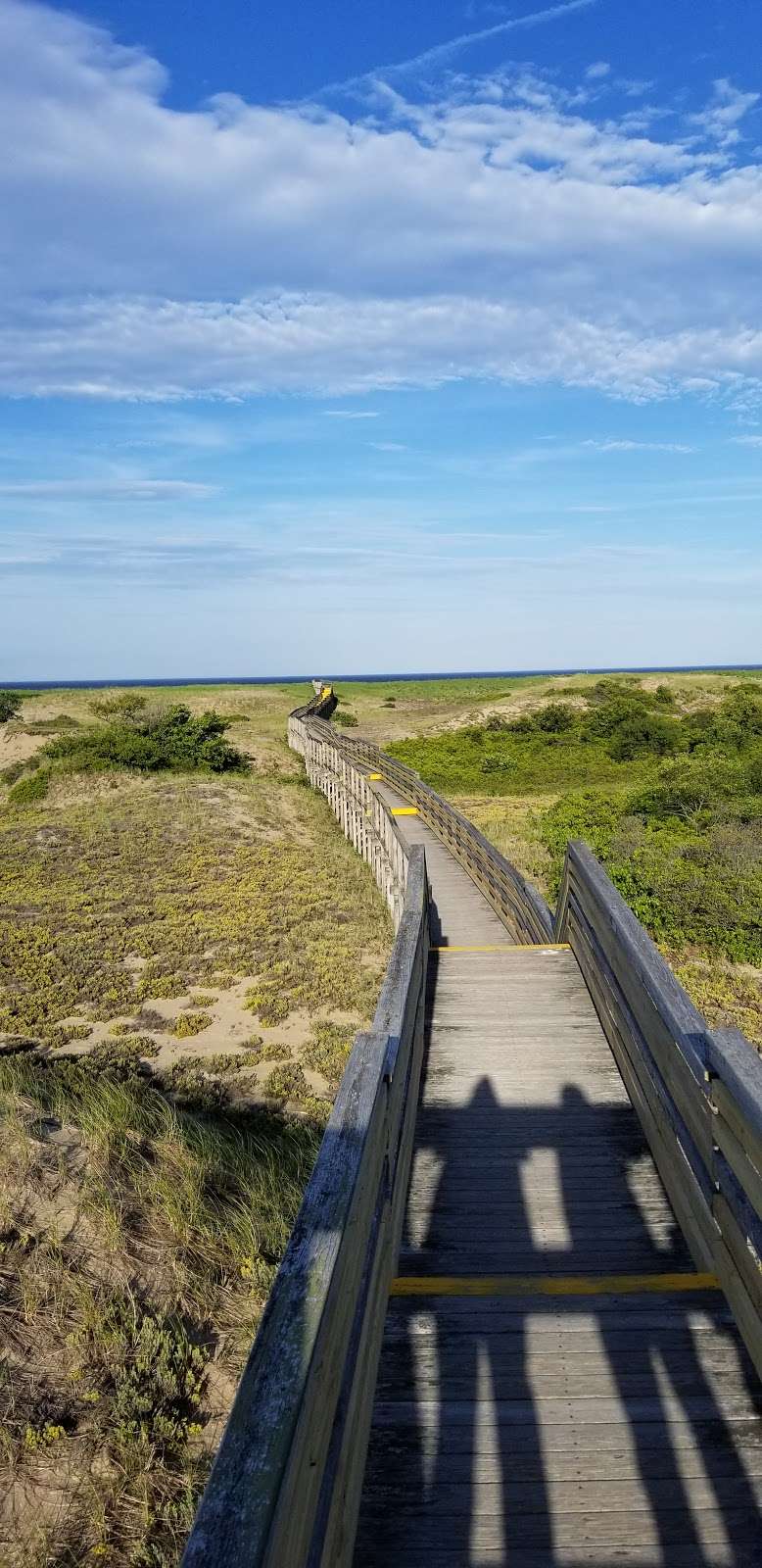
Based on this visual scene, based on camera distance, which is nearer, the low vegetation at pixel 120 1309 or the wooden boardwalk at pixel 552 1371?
the wooden boardwalk at pixel 552 1371

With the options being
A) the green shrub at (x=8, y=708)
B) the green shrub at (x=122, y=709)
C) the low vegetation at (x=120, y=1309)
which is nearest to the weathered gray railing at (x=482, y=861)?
the low vegetation at (x=120, y=1309)

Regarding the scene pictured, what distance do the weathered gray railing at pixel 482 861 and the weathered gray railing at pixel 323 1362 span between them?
570cm

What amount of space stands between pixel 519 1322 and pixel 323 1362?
5.60 feet

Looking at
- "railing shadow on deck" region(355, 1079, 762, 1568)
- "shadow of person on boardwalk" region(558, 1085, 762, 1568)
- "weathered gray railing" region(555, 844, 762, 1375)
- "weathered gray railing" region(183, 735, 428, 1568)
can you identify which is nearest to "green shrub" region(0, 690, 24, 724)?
"weathered gray railing" region(555, 844, 762, 1375)

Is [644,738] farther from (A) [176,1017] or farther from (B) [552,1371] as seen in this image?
(B) [552,1371]

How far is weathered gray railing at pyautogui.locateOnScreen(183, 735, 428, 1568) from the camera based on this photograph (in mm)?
1401

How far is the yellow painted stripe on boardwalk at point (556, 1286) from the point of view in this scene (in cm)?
339

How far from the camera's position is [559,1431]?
2.77 m

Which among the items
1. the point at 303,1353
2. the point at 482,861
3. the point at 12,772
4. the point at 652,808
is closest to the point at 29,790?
the point at 12,772

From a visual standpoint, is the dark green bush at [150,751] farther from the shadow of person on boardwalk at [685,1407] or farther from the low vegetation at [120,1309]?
the shadow of person on boardwalk at [685,1407]

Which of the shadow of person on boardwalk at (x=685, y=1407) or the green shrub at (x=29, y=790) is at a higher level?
the shadow of person on boardwalk at (x=685, y=1407)

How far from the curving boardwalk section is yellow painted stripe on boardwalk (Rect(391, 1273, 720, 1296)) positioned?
0.04ft

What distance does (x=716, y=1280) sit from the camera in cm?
340

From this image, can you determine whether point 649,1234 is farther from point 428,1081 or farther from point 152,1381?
point 152,1381
